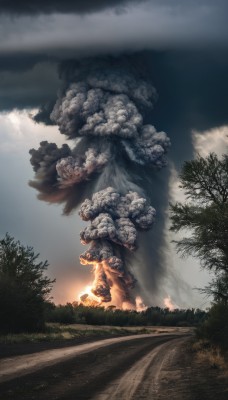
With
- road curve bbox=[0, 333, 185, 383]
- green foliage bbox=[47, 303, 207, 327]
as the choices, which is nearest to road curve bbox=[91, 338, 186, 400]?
road curve bbox=[0, 333, 185, 383]

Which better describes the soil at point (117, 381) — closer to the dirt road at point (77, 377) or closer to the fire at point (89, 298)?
the dirt road at point (77, 377)

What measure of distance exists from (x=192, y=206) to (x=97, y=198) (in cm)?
6127

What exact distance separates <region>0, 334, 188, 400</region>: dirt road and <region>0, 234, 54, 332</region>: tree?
1145 cm

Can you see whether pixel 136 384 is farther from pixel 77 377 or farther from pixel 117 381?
pixel 77 377

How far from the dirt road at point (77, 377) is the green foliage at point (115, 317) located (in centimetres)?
2581

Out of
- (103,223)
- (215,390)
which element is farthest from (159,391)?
(103,223)

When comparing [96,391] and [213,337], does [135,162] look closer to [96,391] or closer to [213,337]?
[213,337]

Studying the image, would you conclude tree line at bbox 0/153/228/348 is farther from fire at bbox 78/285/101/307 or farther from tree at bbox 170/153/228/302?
fire at bbox 78/285/101/307

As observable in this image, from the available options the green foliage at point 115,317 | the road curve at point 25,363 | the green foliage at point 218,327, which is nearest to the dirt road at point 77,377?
the road curve at point 25,363

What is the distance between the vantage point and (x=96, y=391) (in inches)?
433

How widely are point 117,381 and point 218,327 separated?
15.1 m

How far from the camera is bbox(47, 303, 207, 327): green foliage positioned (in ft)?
201

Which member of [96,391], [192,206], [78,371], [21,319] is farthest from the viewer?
[21,319]

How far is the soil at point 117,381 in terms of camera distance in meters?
10.4
